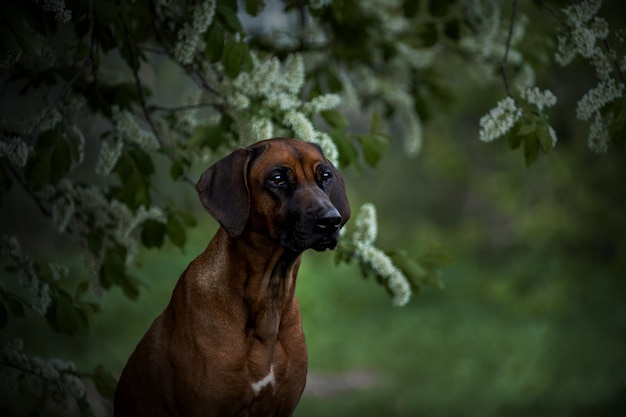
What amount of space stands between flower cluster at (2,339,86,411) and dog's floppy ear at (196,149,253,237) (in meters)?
1.54

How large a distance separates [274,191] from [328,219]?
0.28 metres

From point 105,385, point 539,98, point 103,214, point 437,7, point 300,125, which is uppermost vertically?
point 437,7

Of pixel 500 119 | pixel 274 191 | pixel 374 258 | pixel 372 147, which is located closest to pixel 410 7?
pixel 372 147

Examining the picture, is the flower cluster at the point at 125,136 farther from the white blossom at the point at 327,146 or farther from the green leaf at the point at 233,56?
the white blossom at the point at 327,146

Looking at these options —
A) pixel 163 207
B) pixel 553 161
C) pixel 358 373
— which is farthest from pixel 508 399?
pixel 163 207

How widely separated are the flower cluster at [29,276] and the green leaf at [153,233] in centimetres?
61

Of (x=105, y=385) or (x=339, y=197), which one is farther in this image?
(x=105, y=385)

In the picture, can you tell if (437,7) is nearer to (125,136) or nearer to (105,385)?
(125,136)

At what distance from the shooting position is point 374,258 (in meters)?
4.29

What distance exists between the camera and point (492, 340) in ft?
33.5

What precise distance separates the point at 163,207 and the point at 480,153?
33.8 ft

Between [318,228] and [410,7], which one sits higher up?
[410,7]

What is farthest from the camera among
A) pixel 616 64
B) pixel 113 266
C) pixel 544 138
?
pixel 113 266

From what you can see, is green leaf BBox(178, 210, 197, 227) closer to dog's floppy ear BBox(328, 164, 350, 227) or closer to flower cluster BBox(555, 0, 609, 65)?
dog's floppy ear BBox(328, 164, 350, 227)
